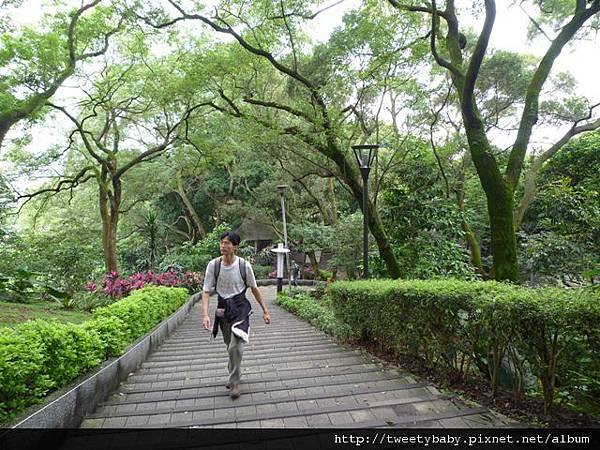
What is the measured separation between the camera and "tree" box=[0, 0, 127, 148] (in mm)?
9586

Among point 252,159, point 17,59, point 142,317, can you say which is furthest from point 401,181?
point 252,159

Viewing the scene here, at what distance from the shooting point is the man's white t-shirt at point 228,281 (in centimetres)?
382

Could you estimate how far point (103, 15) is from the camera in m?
10.9

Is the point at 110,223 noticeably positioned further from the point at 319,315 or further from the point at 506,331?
the point at 506,331

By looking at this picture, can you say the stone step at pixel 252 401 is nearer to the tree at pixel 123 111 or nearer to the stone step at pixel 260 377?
the stone step at pixel 260 377

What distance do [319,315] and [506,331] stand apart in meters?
5.88

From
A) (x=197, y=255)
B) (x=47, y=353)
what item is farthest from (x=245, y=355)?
(x=197, y=255)

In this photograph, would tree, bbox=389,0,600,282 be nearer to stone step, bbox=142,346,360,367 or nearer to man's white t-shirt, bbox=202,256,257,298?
stone step, bbox=142,346,360,367

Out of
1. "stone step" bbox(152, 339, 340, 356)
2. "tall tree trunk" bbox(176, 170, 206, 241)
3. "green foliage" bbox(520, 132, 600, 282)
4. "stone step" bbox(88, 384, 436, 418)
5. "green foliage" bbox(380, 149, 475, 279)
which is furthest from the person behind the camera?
"tall tree trunk" bbox(176, 170, 206, 241)

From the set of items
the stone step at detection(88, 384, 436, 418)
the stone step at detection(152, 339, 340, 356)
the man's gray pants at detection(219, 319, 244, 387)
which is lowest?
the stone step at detection(152, 339, 340, 356)

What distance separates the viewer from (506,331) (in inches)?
122

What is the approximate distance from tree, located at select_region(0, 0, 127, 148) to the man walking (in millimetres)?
9084

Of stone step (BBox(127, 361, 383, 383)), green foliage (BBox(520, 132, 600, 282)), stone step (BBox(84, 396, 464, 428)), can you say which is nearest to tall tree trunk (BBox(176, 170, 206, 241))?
green foliage (BBox(520, 132, 600, 282))

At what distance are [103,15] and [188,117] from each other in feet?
12.7
